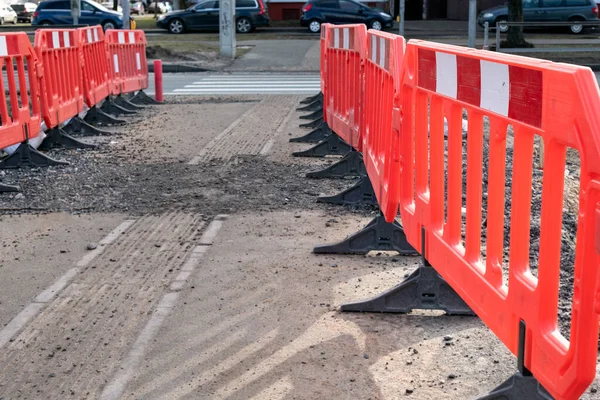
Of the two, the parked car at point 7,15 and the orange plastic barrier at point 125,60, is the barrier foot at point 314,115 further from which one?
the parked car at point 7,15

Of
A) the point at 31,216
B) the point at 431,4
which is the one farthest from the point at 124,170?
the point at 431,4

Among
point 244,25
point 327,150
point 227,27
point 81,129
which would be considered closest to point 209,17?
point 244,25

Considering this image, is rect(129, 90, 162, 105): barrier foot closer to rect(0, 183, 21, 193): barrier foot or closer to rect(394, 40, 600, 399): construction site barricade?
rect(0, 183, 21, 193): barrier foot

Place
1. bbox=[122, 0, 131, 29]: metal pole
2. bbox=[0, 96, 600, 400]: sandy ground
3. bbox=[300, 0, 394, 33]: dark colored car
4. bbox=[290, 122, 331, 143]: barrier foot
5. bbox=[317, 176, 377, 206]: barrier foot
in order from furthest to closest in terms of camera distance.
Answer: bbox=[300, 0, 394, 33]: dark colored car, bbox=[122, 0, 131, 29]: metal pole, bbox=[290, 122, 331, 143]: barrier foot, bbox=[317, 176, 377, 206]: barrier foot, bbox=[0, 96, 600, 400]: sandy ground

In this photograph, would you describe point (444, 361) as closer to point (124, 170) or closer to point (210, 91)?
point (124, 170)

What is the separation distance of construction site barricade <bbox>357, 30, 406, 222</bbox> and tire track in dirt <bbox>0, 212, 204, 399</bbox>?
4.90ft

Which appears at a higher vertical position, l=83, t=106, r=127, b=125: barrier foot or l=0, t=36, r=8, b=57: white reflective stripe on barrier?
l=0, t=36, r=8, b=57: white reflective stripe on barrier

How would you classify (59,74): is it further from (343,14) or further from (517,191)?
(343,14)

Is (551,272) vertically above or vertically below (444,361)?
above

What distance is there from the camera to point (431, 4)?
52.9 meters

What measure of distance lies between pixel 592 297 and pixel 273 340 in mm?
2514

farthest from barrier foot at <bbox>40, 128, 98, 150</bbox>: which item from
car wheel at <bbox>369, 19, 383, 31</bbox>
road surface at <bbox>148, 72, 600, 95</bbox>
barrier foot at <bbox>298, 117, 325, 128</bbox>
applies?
car wheel at <bbox>369, 19, 383, 31</bbox>

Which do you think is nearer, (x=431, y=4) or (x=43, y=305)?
(x=43, y=305)

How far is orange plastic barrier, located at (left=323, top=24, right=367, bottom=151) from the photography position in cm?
747
